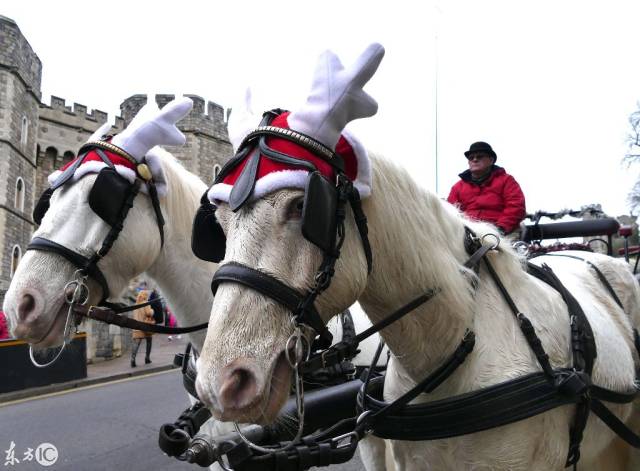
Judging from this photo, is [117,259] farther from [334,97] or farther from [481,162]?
[481,162]

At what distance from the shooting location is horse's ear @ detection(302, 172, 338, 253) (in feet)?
4.12

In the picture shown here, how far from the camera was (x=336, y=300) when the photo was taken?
139 centimetres

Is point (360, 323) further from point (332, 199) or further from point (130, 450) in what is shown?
point (130, 450)

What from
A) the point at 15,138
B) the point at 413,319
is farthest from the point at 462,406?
the point at 15,138

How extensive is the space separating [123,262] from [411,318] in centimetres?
155

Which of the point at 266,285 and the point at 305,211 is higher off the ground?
the point at 305,211

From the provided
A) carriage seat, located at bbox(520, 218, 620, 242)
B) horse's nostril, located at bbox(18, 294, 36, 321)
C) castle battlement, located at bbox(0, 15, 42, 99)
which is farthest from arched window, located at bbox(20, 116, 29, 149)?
carriage seat, located at bbox(520, 218, 620, 242)

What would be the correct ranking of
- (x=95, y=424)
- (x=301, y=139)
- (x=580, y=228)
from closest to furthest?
(x=301, y=139), (x=580, y=228), (x=95, y=424)

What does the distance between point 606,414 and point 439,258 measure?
1.01 metres

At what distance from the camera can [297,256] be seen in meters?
1.31

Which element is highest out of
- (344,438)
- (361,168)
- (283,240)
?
(361,168)

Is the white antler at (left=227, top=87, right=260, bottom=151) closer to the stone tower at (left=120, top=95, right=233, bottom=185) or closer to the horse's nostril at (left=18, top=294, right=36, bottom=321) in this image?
the horse's nostril at (left=18, top=294, right=36, bottom=321)

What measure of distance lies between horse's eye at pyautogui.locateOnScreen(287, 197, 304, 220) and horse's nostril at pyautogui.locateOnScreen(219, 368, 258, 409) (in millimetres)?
424

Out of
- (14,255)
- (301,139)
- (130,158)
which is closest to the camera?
(301,139)
